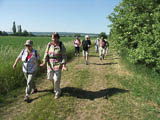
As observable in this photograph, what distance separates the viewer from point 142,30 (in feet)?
21.6

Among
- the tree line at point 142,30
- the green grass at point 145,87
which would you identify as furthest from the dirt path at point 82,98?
the tree line at point 142,30

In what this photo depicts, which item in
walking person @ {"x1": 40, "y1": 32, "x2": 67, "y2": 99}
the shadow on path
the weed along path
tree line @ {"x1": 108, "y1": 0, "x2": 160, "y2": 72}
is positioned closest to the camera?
the weed along path

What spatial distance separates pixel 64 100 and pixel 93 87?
5.13ft

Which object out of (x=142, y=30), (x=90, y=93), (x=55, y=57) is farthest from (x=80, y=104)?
(x=142, y=30)

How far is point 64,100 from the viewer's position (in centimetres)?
427

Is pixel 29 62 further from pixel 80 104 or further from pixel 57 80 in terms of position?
pixel 80 104

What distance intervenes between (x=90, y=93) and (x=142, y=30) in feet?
13.0

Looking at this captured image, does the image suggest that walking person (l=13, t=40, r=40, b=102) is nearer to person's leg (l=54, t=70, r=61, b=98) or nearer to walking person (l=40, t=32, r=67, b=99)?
walking person (l=40, t=32, r=67, b=99)

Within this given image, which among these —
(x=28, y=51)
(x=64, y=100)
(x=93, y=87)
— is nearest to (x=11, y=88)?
(x=28, y=51)

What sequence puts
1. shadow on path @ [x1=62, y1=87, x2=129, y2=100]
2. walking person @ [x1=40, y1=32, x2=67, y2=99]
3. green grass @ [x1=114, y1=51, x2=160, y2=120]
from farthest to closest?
shadow on path @ [x1=62, y1=87, x2=129, y2=100], walking person @ [x1=40, y1=32, x2=67, y2=99], green grass @ [x1=114, y1=51, x2=160, y2=120]

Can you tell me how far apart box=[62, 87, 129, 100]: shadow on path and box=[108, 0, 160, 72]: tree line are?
214cm

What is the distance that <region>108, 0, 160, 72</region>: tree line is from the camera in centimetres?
587

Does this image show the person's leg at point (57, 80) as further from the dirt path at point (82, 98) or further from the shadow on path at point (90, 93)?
the shadow on path at point (90, 93)

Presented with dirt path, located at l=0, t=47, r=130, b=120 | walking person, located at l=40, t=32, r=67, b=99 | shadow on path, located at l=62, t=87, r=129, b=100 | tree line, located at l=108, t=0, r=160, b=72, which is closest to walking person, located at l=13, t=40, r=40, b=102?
walking person, located at l=40, t=32, r=67, b=99
